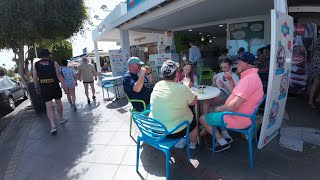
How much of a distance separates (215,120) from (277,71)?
37.0 inches

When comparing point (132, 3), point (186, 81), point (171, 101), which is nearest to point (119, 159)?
point (171, 101)

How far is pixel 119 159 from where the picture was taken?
116 inches

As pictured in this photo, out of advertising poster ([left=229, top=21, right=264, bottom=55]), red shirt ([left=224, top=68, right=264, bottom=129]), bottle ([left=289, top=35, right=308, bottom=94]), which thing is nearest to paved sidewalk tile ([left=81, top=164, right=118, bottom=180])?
red shirt ([left=224, top=68, right=264, bottom=129])


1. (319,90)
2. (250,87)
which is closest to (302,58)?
(319,90)

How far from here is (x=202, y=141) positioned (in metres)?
3.17

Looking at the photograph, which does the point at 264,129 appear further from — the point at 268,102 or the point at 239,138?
the point at 239,138

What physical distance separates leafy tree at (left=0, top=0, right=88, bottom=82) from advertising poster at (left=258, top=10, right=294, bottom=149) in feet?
16.9

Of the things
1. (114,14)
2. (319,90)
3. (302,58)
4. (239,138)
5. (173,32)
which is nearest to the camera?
(239,138)

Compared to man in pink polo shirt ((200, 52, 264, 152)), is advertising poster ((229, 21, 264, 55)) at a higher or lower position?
higher

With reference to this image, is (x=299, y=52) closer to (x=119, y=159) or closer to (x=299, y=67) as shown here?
(x=299, y=67)

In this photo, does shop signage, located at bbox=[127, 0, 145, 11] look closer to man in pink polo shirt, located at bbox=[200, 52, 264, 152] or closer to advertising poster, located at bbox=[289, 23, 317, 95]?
advertising poster, located at bbox=[289, 23, 317, 95]

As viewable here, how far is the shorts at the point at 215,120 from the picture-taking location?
252cm

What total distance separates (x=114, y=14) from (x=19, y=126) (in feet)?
21.1

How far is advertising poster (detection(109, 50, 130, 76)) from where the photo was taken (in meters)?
7.50
